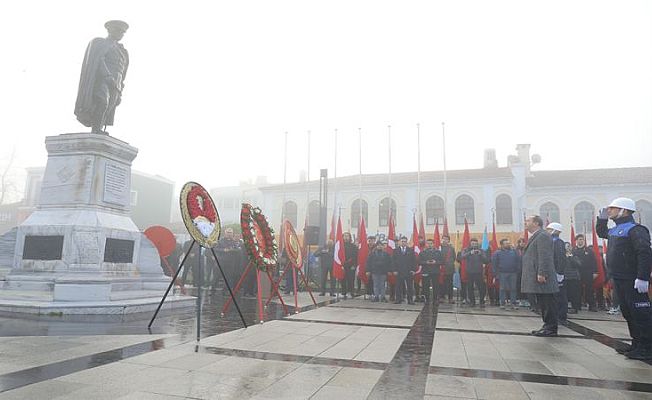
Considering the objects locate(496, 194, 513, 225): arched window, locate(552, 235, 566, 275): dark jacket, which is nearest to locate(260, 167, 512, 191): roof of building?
locate(496, 194, 513, 225): arched window

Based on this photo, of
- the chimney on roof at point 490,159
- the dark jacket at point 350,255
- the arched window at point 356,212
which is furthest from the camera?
the chimney on roof at point 490,159

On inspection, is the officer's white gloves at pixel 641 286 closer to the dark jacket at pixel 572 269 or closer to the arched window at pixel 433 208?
the dark jacket at pixel 572 269

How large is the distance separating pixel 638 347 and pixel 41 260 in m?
9.79

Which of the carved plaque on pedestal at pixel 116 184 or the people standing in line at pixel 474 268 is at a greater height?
the carved plaque on pedestal at pixel 116 184

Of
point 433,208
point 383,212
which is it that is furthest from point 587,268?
point 383,212

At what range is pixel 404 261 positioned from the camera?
38.9 feet

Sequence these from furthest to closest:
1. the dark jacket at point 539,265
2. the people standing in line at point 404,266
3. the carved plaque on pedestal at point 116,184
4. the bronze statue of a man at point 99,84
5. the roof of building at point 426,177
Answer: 1. the roof of building at point 426,177
2. the people standing in line at point 404,266
3. the bronze statue of a man at point 99,84
4. the carved plaque on pedestal at point 116,184
5. the dark jacket at point 539,265

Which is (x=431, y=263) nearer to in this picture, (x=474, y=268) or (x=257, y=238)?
(x=474, y=268)

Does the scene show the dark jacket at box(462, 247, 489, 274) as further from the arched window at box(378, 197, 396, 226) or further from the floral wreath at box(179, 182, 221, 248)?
the arched window at box(378, 197, 396, 226)

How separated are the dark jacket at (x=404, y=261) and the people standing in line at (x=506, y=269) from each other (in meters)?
2.25

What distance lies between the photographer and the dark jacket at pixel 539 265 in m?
6.87

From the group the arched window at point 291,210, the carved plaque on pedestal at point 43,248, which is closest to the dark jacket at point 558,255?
the carved plaque on pedestal at point 43,248

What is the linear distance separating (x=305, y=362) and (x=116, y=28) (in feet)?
29.8

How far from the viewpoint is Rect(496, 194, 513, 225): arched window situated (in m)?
34.6
